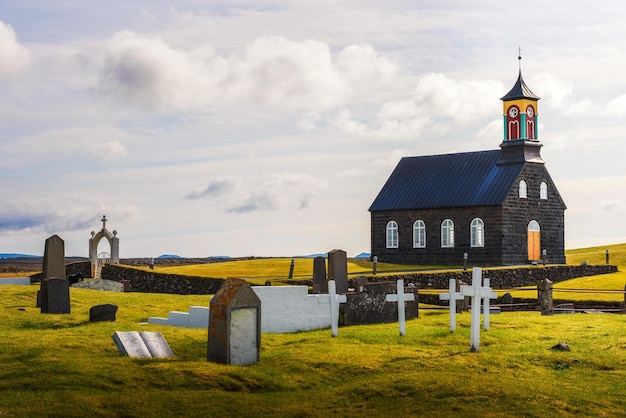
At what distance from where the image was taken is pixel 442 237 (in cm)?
5966

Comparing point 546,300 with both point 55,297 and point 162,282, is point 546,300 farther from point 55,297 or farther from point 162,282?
point 162,282

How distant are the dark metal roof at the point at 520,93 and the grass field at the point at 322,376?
126ft

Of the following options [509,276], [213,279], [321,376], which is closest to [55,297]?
[321,376]

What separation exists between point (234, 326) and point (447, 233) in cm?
4358

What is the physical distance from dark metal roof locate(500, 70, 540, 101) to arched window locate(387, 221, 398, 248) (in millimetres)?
11627

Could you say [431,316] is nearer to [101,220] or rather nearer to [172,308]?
[172,308]

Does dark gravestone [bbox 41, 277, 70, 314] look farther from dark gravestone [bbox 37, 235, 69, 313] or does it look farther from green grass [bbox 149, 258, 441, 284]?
green grass [bbox 149, 258, 441, 284]

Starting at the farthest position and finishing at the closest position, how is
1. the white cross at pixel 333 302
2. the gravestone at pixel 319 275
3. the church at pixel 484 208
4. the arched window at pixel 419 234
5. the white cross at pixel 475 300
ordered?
the arched window at pixel 419 234, the church at pixel 484 208, the gravestone at pixel 319 275, the white cross at pixel 333 302, the white cross at pixel 475 300

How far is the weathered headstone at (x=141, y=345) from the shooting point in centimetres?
1762

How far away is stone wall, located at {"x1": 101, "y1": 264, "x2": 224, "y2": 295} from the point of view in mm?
45156

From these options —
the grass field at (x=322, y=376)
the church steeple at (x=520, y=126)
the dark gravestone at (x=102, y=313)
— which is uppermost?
the church steeple at (x=520, y=126)

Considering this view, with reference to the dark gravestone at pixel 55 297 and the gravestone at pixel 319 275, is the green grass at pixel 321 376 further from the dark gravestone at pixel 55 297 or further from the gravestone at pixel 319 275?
the gravestone at pixel 319 275

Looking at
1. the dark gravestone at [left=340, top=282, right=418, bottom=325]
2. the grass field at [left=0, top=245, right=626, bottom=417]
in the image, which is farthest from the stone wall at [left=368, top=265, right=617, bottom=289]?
the grass field at [left=0, top=245, right=626, bottom=417]

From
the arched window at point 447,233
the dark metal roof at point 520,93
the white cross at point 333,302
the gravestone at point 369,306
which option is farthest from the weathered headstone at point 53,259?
the dark metal roof at point 520,93
